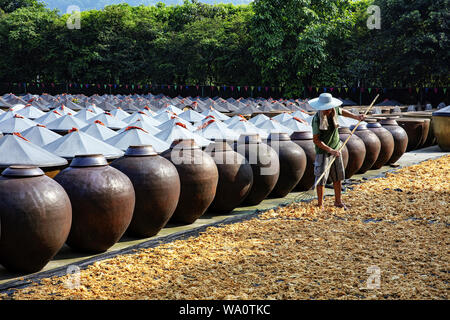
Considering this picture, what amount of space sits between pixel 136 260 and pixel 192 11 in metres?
52.6

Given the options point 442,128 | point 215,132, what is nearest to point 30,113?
point 215,132

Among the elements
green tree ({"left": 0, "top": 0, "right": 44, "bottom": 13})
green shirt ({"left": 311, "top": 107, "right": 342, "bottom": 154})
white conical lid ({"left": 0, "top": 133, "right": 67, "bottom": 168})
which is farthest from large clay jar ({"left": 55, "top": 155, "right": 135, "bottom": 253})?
green tree ({"left": 0, "top": 0, "right": 44, "bottom": 13})

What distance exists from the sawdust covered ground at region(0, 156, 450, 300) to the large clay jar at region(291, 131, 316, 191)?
5.49ft

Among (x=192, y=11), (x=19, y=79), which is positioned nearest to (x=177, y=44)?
(x=192, y=11)

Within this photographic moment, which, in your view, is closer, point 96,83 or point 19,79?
point 96,83

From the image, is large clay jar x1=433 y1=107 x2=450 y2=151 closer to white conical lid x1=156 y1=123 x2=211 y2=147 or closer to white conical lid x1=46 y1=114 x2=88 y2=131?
white conical lid x1=156 y1=123 x2=211 y2=147

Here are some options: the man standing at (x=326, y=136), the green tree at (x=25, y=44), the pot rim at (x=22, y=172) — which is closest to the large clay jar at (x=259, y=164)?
the man standing at (x=326, y=136)

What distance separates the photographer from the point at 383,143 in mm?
13453

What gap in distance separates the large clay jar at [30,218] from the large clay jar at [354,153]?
278 inches

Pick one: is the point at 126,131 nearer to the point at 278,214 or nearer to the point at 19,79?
the point at 278,214

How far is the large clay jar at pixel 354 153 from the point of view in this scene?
11.8 meters

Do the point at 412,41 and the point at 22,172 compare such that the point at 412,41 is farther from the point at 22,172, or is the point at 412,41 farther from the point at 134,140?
the point at 22,172

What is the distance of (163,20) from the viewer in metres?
60.8

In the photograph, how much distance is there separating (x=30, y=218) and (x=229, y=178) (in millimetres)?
3770
